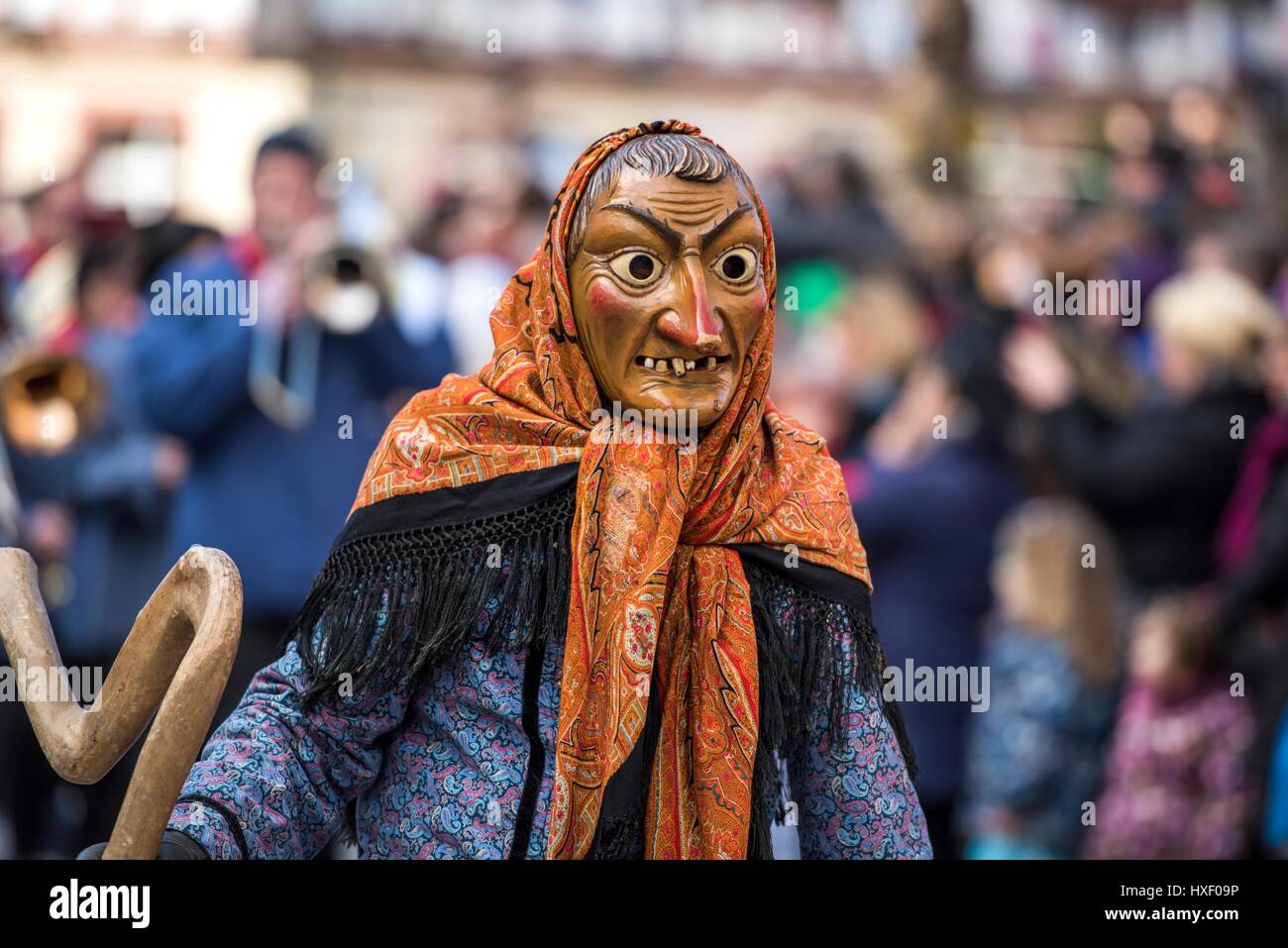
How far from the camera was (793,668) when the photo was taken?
139 inches

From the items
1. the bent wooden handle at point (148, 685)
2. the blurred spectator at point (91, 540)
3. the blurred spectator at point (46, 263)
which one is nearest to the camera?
the bent wooden handle at point (148, 685)

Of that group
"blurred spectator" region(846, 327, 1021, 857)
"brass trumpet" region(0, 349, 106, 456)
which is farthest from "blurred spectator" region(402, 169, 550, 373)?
"blurred spectator" region(846, 327, 1021, 857)

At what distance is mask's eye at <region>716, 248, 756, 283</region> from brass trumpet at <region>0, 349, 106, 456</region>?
465 centimetres

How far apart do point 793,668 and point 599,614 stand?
1.18 feet

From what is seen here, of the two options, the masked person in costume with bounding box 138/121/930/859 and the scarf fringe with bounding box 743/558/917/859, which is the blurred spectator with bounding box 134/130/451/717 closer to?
the masked person in costume with bounding box 138/121/930/859

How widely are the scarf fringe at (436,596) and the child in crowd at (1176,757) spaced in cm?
391

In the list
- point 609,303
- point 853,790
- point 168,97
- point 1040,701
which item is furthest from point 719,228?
point 168,97

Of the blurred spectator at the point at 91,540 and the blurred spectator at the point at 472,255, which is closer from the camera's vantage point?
the blurred spectator at the point at 91,540

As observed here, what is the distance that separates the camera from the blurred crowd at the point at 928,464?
6.76m

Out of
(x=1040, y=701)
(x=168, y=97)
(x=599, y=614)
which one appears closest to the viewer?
(x=599, y=614)

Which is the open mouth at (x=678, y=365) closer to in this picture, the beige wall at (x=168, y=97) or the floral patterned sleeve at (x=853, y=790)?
the floral patterned sleeve at (x=853, y=790)

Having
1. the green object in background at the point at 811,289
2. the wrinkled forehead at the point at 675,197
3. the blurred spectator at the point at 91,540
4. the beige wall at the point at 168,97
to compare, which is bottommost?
the blurred spectator at the point at 91,540

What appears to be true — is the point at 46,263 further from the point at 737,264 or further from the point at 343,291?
the point at 737,264

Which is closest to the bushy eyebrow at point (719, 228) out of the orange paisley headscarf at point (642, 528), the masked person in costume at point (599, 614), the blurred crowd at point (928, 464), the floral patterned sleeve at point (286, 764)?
the masked person in costume at point (599, 614)
